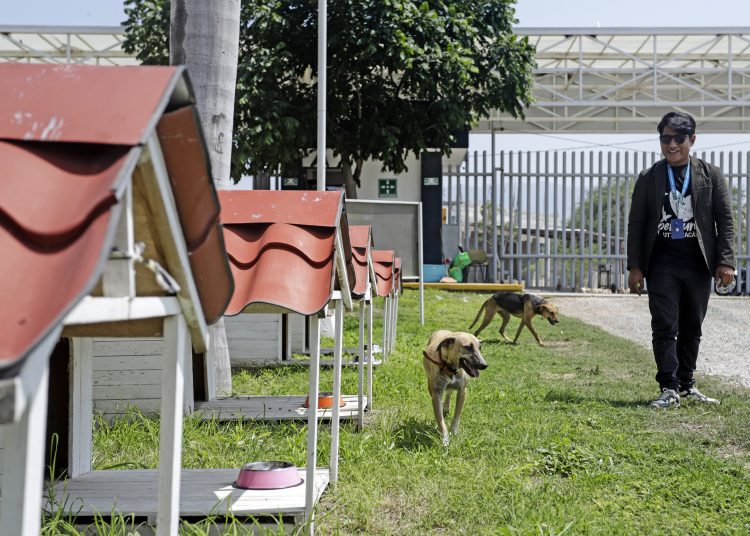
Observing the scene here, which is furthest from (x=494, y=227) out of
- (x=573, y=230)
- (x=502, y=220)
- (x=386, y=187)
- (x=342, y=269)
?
(x=342, y=269)

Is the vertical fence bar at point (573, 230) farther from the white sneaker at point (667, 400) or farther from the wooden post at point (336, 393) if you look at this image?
the wooden post at point (336, 393)

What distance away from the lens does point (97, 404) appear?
6332mm

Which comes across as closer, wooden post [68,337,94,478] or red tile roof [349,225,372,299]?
wooden post [68,337,94,478]

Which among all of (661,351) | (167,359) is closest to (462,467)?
(661,351)

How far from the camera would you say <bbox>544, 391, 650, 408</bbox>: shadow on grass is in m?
7.05

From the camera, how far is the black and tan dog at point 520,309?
12.2 metres

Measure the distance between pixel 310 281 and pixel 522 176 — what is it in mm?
21318

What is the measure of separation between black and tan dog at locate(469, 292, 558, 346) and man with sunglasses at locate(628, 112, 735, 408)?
496cm

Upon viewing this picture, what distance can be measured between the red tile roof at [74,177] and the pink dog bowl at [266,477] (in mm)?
1966

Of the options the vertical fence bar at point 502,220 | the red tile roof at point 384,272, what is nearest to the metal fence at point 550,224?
the vertical fence bar at point 502,220

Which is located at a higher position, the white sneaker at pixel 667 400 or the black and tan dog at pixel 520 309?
the black and tan dog at pixel 520 309

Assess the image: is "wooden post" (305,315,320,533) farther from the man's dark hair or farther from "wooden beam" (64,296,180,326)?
the man's dark hair

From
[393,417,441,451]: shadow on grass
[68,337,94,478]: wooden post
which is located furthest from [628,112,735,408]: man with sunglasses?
[68,337,94,478]: wooden post

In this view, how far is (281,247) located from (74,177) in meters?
2.04
